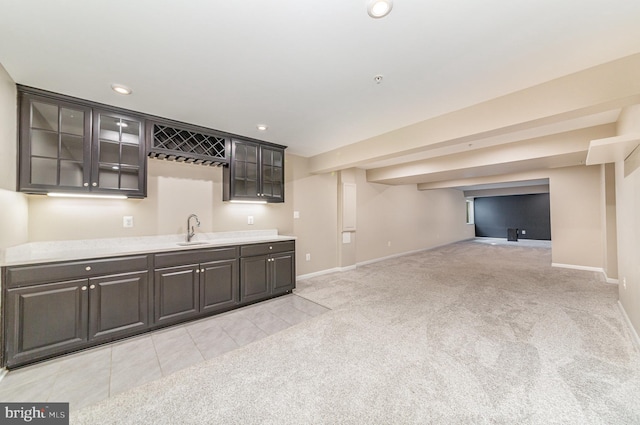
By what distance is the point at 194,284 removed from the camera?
2.91m

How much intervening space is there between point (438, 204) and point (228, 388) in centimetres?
931

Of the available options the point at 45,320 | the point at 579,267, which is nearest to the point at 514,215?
the point at 579,267

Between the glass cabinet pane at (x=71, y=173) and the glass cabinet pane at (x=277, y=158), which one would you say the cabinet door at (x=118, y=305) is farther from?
the glass cabinet pane at (x=277, y=158)

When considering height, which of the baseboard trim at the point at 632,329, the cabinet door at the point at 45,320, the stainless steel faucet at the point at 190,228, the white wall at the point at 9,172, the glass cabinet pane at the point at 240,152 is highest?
the glass cabinet pane at the point at 240,152

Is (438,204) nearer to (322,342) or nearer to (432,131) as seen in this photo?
(432,131)

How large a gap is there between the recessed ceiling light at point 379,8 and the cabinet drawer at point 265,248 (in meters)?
2.94

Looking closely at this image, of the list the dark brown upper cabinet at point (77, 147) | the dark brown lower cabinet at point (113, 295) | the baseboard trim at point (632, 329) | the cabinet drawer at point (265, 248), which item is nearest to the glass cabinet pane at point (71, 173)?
the dark brown upper cabinet at point (77, 147)

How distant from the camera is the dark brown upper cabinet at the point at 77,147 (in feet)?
7.36

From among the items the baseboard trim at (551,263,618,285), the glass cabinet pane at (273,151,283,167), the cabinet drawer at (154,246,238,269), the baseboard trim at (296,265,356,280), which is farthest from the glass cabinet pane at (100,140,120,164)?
the baseboard trim at (551,263,618,285)

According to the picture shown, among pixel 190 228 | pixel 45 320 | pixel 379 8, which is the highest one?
pixel 379 8

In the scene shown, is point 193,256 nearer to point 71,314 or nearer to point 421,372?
point 71,314

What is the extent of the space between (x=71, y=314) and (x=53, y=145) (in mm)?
1663

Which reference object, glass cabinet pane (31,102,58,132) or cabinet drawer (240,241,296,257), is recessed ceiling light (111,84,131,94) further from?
cabinet drawer (240,241,296,257)

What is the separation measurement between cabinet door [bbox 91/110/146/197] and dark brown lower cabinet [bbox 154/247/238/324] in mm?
923
